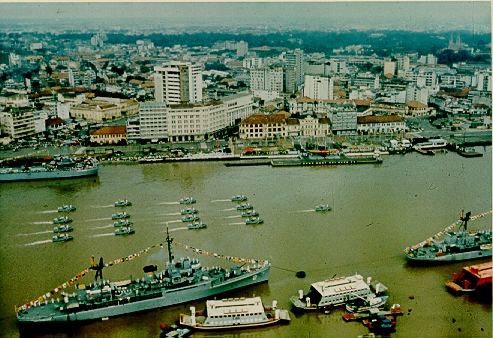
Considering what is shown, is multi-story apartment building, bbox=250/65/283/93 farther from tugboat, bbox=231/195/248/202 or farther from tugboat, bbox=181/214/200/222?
tugboat, bbox=181/214/200/222

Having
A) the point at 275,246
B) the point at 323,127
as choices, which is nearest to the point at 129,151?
the point at 323,127

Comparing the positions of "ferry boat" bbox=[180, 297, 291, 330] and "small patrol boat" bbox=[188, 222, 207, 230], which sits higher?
"small patrol boat" bbox=[188, 222, 207, 230]

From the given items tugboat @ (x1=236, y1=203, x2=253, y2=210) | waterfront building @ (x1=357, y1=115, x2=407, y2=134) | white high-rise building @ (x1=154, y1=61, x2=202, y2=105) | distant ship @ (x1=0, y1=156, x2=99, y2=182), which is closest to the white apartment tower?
white high-rise building @ (x1=154, y1=61, x2=202, y2=105)

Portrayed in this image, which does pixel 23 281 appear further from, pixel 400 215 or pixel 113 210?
pixel 400 215

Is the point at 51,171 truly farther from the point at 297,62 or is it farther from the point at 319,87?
the point at 297,62

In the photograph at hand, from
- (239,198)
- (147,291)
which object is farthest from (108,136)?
(147,291)

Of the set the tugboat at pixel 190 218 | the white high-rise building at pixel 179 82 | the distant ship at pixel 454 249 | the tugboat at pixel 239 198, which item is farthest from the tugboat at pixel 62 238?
the white high-rise building at pixel 179 82

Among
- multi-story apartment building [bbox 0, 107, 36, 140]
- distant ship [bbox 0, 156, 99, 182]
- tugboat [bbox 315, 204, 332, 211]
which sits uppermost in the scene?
multi-story apartment building [bbox 0, 107, 36, 140]

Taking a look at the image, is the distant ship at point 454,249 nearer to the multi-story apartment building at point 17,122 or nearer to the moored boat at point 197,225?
the moored boat at point 197,225
